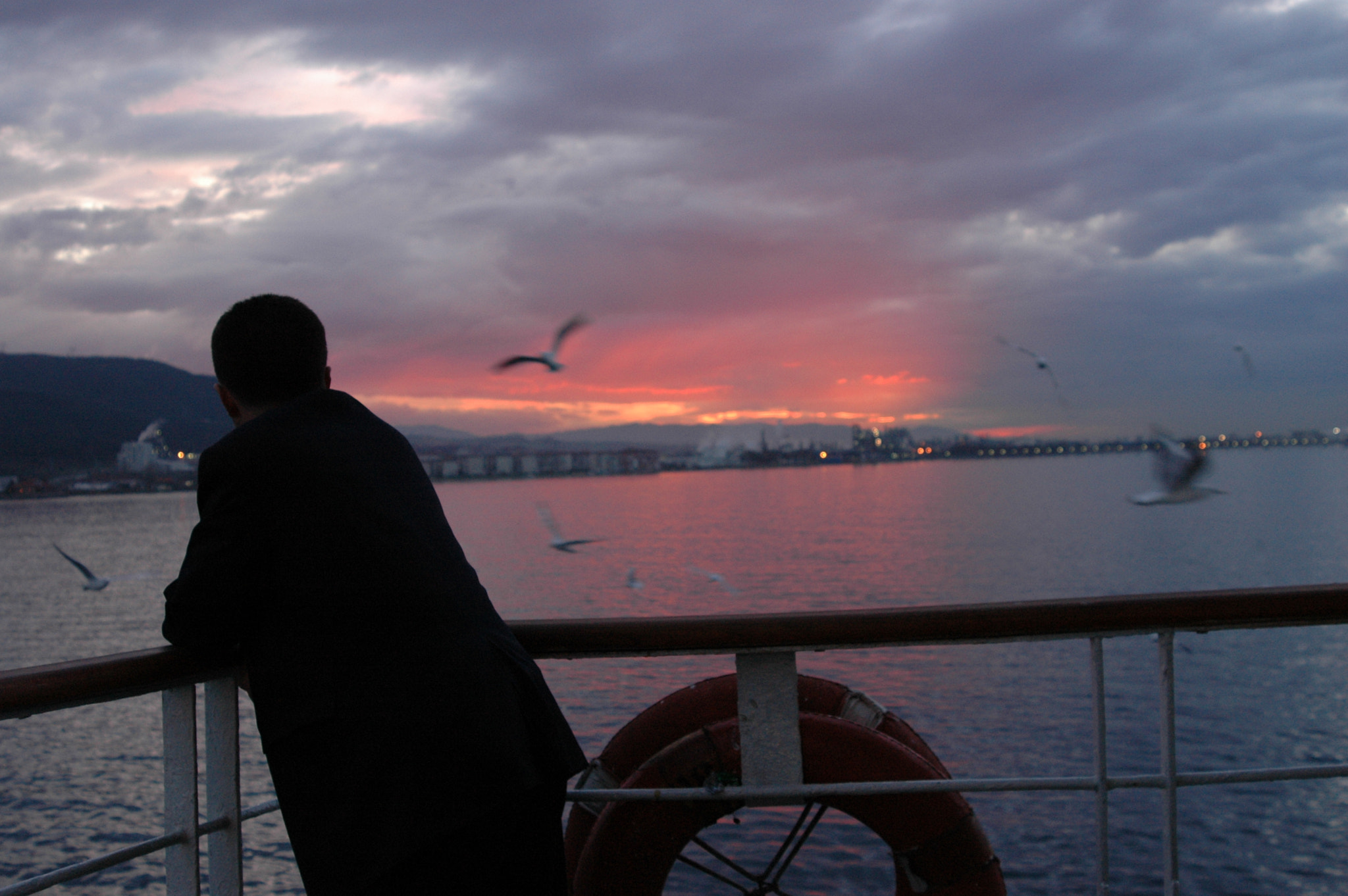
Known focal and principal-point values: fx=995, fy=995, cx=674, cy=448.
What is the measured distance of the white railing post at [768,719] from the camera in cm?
189

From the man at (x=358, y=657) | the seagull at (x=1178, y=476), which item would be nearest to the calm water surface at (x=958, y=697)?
the seagull at (x=1178, y=476)

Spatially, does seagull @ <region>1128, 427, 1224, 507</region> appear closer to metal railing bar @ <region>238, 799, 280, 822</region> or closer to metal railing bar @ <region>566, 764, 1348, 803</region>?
metal railing bar @ <region>566, 764, 1348, 803</region>

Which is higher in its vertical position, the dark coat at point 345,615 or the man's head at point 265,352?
the man's head at point 265,352

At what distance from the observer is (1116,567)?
115 ft

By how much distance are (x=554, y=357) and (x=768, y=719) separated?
5209mm

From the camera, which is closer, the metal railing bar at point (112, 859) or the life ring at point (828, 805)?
the metal railing bar at point (112, 859)

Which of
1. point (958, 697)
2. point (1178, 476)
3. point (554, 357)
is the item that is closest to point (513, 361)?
point (554, 357)

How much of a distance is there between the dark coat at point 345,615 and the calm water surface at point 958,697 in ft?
7.51

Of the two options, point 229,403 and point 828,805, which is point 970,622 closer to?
point 828,805

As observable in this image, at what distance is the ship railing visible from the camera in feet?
5.42

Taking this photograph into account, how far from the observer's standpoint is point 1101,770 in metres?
1.82

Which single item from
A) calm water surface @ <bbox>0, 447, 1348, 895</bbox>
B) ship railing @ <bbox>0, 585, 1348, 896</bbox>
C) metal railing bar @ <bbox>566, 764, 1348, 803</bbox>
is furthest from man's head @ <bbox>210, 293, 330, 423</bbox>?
calm water surface @ <bbox>0, 447, 1348, 895</bbox>

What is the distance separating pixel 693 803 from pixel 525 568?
3948 centimetres

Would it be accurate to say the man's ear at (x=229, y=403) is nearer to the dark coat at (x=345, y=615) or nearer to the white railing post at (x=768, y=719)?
the dark coat at (x=345, y=615)
